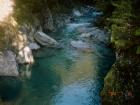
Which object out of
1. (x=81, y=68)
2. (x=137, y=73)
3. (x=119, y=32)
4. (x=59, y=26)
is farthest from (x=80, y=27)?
(x=137, y=73)

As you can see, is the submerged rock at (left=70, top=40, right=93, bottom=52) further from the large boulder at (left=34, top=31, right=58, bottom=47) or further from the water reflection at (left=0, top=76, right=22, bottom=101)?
the water reflection at (left=0, top=76, right=22, bottom=101)

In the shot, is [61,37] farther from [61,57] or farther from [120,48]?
[120,48]

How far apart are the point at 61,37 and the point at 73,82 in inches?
279

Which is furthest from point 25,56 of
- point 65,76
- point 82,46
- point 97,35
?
point 97,35

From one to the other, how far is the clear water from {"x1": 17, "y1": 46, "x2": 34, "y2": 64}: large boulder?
0.37 m

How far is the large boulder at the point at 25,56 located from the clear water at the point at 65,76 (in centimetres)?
37

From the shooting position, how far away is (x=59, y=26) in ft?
83.3

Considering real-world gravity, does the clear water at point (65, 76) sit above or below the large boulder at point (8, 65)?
below

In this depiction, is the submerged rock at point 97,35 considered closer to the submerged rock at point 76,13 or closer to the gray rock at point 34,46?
the gray rock at point 34,46

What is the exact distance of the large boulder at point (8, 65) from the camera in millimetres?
16453

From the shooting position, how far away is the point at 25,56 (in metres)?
18.2

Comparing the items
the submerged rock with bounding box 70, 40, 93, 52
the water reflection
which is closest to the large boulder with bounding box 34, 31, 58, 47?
the submerged rock with bounding box 70, 40, 93, 52

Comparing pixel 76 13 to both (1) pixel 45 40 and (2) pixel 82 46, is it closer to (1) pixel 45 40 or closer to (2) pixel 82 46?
(1) pixel 45 40

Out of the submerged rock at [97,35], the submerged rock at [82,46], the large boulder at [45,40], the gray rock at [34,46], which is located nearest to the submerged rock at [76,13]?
the submerged rock at [97,35]
